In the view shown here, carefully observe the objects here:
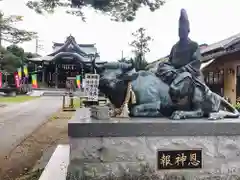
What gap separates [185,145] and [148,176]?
611mm

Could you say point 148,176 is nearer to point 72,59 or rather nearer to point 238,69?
point 238,69

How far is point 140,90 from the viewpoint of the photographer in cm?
442

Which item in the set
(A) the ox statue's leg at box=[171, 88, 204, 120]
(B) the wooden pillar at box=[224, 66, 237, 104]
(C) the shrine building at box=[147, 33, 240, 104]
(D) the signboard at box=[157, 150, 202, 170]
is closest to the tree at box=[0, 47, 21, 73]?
(C) the shrine building at box=[147, 33, 240, 104]

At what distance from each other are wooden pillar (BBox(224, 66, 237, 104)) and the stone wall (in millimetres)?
12196

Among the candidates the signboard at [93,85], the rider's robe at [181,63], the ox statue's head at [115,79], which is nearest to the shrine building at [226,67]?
the rider's robe at [181,63]

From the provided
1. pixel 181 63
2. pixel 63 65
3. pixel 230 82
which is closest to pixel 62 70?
pixel 63 65

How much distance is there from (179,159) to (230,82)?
44.9 feet

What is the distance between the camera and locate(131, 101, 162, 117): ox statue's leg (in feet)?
14.4

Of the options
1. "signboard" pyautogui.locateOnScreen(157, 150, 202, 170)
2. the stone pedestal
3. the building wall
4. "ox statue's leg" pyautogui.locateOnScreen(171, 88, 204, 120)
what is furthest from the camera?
the building wall

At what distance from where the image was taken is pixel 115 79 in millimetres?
4406

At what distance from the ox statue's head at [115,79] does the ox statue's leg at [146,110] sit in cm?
24

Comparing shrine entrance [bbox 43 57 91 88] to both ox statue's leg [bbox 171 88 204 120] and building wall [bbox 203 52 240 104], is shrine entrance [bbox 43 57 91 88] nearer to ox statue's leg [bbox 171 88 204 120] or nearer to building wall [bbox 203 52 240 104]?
building wall [bbox 203 52 240 104]

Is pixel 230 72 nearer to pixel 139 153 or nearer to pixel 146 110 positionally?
pixel 146 110

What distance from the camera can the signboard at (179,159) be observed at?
4.00 meters
